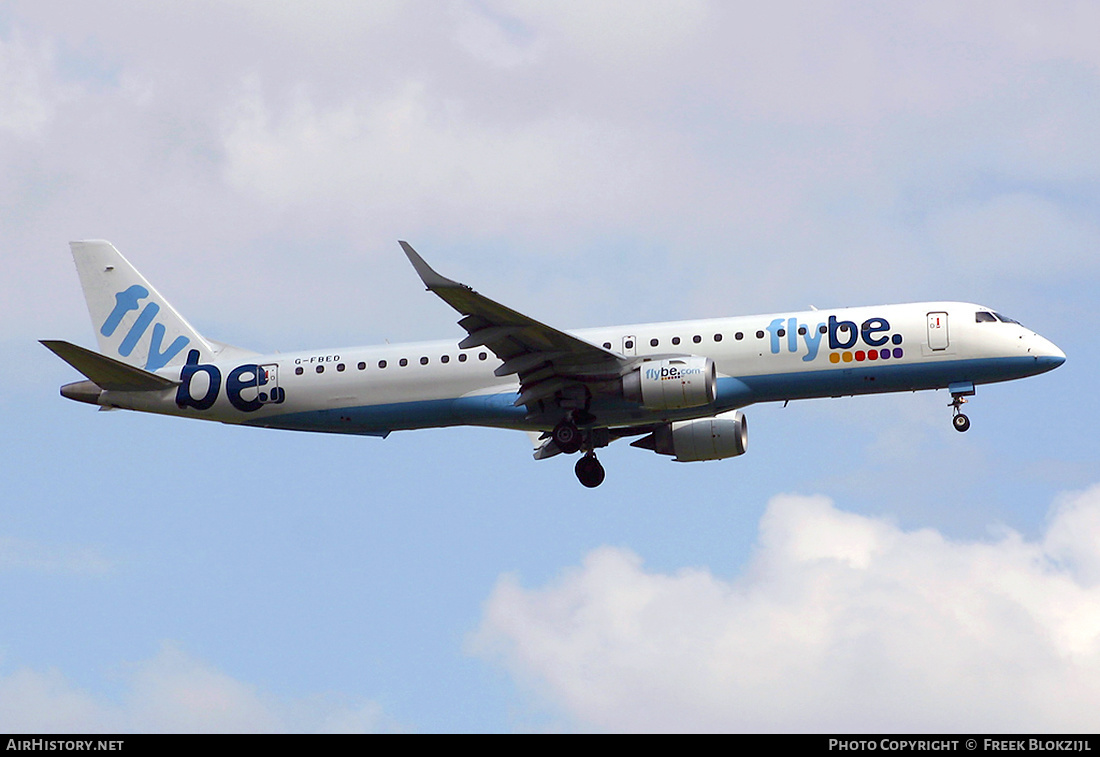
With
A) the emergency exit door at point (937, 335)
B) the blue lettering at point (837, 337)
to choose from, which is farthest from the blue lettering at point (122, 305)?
the emergency exit door at point (937, 335)

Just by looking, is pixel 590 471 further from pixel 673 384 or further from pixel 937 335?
pixel 937 335

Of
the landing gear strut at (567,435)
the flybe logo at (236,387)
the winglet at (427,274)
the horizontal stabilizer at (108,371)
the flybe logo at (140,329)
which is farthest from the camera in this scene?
the flybe logo at (140,329)

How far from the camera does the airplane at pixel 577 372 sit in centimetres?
4259

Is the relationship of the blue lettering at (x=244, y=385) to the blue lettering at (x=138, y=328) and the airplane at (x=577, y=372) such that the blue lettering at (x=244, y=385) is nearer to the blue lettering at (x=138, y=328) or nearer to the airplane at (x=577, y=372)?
the airplane at (x=577, y=372)

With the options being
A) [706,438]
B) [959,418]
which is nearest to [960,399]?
[959,418]

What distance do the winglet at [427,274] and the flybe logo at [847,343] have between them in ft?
32.2

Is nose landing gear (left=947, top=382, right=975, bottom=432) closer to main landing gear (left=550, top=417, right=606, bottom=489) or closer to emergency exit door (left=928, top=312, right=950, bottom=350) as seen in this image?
emergency exit door (left=928, top=312, right=950, bottom=350)

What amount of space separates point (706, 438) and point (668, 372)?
6.12m

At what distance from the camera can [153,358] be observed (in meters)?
49.0
